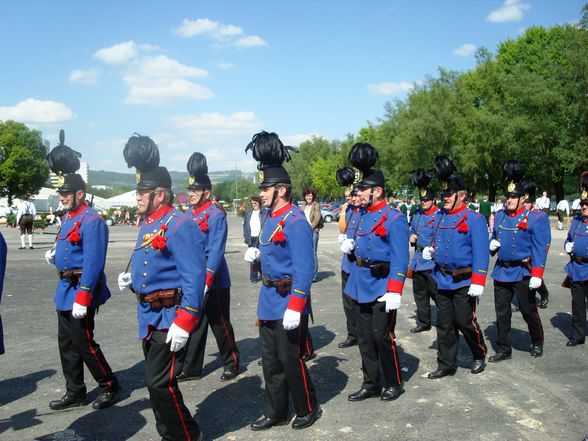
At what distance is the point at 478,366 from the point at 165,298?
151 inches

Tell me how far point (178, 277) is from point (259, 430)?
5.15 feet

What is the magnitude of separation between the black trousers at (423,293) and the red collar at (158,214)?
200 inches

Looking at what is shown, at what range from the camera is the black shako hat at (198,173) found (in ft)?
Answer: 23.2

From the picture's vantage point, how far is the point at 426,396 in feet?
18.7

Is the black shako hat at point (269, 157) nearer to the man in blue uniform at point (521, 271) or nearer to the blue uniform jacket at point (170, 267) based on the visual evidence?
the blue uniform jacket at point (170, 267)

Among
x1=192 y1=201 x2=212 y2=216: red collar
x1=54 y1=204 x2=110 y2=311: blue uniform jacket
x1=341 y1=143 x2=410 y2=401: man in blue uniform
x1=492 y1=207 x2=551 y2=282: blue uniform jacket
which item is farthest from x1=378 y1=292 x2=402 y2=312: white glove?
x1=54 y1=204 x2=110 y2=311: blue uniform jacket

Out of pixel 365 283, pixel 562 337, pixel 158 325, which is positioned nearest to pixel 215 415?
pixel 158 325

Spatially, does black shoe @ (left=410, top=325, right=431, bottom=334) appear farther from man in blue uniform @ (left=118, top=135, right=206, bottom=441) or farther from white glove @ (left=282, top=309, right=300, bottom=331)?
man in blue uniform @ (left=118, top=135, right=206, bottom=441)

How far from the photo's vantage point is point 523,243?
7.22 metres

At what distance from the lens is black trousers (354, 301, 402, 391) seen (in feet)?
18.4

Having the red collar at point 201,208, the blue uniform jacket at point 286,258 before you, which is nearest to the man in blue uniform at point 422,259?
the red collar at point 201,208

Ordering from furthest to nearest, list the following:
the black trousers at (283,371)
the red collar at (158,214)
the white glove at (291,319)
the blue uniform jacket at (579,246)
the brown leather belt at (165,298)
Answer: the blue uniform jacket at (579,246), the black trousers at (283,371), the white glove at (291,319), the red collar at (158,214), the brown leather belt at (165,298)

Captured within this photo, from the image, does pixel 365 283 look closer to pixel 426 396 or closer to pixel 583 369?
pixel 426 396

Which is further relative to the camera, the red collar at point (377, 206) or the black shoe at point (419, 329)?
the black shoe at point (419, 329)
